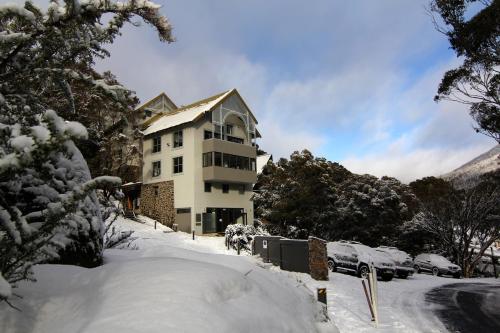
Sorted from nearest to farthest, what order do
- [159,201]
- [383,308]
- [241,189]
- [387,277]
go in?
1. [383,308]
2. [387,277]
3. [159,201]
4. [241,189]

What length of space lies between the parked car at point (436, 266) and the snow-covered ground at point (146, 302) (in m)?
25.7

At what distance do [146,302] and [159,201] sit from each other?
110 ft

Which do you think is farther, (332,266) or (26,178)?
(332,266)

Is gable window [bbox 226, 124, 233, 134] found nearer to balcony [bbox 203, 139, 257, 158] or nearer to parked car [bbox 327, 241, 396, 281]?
balcony [bbox 203, 139, 257, 158]

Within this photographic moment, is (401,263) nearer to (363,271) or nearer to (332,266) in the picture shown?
(363,271)

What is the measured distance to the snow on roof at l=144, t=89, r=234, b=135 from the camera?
34.5 meters

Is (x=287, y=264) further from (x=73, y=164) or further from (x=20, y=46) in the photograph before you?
(x=20, y=46)

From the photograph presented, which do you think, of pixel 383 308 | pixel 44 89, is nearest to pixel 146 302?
pixel 44 89

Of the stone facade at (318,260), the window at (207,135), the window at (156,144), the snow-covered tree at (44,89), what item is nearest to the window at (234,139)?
the window at (207,135)

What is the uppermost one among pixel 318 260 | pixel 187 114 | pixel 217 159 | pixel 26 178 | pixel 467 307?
pixel 187 114

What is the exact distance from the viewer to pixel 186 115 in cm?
3572

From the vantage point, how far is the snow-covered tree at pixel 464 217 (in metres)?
31.0

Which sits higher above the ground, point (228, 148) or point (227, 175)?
point (228, 148)

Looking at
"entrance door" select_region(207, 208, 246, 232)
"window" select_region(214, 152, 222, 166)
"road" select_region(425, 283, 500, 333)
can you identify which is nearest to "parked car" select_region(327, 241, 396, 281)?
"road" select_region(425, 283, 500, 333)
